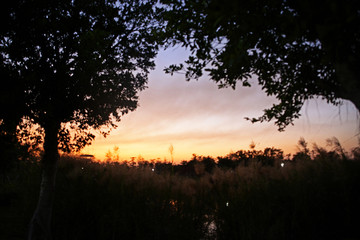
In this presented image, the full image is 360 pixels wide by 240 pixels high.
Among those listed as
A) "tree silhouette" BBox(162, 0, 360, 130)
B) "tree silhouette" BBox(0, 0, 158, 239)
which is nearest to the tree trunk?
"tree silhouette" BBox(0, 0, 158, 239)

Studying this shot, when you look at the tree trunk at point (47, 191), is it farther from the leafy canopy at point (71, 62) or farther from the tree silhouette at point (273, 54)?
the tree silhouette at point (273, 54)

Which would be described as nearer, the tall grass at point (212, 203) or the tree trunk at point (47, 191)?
the tall grass at point (212, 203)

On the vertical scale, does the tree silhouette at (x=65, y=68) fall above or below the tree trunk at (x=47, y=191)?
above

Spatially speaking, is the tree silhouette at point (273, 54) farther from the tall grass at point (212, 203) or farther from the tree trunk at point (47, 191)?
the tree trunk at point (47, 191)

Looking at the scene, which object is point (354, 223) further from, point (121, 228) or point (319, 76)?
point (121, 228)

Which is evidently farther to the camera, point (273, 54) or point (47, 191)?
point (47, 191)

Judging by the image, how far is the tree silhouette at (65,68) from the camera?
5.11m

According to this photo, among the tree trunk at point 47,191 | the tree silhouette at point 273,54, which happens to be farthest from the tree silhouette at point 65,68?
the tree silhouette at point 273,54

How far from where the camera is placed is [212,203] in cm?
667

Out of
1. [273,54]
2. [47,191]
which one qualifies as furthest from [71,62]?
[273,54]

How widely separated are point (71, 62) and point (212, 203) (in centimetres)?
600

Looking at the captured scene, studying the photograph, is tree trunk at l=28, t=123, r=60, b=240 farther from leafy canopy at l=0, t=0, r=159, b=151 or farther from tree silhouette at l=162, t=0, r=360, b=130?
tree silhouette at l=162, t=0, r=360, b=130

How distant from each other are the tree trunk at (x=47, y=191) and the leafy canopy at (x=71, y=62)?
1.29ft

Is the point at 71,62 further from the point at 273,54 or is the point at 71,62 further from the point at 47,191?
the point at 273,54
